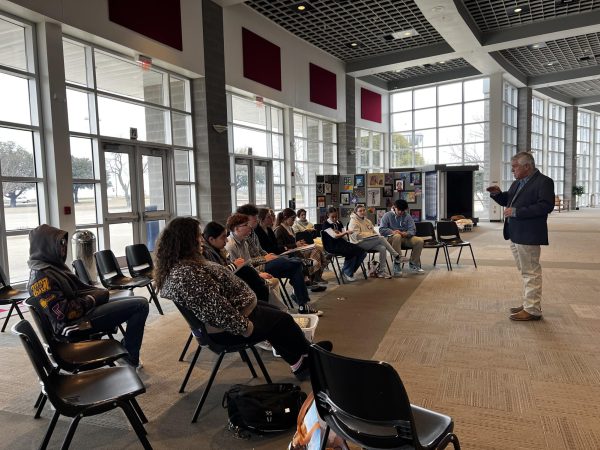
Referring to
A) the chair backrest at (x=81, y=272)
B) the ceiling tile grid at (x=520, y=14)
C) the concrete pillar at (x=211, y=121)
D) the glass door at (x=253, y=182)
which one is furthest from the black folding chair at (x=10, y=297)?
the ceiling tile grid at (x=520, y=14)

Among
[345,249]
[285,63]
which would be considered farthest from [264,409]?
[285,63]

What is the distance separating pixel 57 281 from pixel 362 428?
2.21 m

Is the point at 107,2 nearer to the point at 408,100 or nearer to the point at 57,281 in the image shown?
the point at 57,281

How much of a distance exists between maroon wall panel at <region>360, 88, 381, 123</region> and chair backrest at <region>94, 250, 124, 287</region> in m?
13.4

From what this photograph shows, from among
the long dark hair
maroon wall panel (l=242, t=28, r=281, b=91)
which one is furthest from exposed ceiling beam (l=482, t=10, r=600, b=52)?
the long dark hair

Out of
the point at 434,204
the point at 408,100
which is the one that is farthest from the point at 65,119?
the point at 408,100

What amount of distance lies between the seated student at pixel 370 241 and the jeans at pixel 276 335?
3683 millimetres

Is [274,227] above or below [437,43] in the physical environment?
below

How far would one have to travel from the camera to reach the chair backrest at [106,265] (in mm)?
4605

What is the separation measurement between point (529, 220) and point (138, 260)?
13.7 feet

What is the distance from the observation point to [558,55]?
15.1m

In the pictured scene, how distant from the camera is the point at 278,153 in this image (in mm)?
12430

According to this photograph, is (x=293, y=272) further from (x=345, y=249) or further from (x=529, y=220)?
(x=529, y=220)

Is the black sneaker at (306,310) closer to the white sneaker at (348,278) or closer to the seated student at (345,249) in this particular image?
the seated student at (345,249)
